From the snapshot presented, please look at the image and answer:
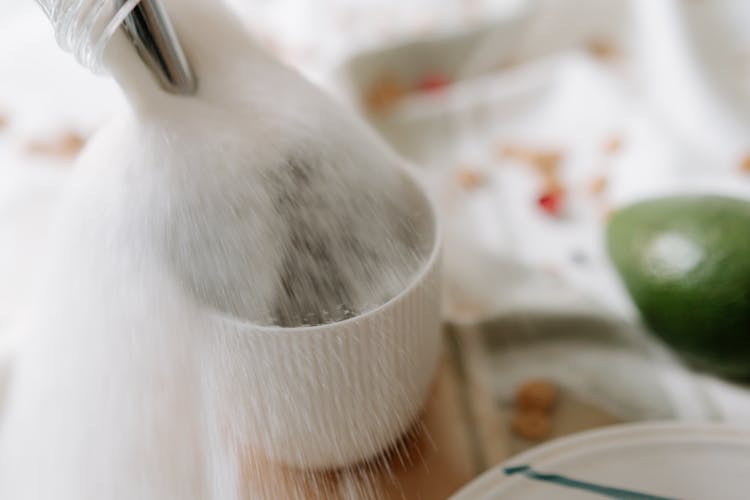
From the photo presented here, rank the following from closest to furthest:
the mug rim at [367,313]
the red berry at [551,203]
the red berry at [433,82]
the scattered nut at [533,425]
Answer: the mug rim at [367,313]
the scattered nut at [533,425]
the red berry at [551,203]
the red berry at [433,82]

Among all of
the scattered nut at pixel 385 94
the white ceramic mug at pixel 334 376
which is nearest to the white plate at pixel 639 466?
the white ceramic mug at pixel 334 376

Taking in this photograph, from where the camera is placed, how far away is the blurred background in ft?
1.16

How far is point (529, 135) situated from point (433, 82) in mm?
95

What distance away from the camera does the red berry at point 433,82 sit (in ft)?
1.76

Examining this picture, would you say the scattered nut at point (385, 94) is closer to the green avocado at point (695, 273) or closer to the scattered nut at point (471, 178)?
the scattered nut at point (471, 178)

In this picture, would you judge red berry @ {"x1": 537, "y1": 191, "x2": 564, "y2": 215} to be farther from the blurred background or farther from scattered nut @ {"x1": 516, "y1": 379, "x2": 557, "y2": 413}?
scattered nut @ {"x1": 516, "y1": 379, "x2": 557, "y2": 413}

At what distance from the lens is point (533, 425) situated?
0.32m

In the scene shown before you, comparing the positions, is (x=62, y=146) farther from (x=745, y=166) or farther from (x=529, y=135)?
(x=745, y=166)

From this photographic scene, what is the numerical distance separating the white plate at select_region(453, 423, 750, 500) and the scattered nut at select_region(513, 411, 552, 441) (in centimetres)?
5

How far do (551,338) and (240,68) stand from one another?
0.21 metres

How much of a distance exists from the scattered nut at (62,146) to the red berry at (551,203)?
0.98ft

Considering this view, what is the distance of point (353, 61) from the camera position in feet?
1.63

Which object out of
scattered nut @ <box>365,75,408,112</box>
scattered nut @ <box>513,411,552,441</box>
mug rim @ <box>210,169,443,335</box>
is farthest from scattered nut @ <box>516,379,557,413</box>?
scattered nut @ <box>365,75,408,112</box>

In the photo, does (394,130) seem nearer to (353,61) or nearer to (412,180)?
(353,61)
